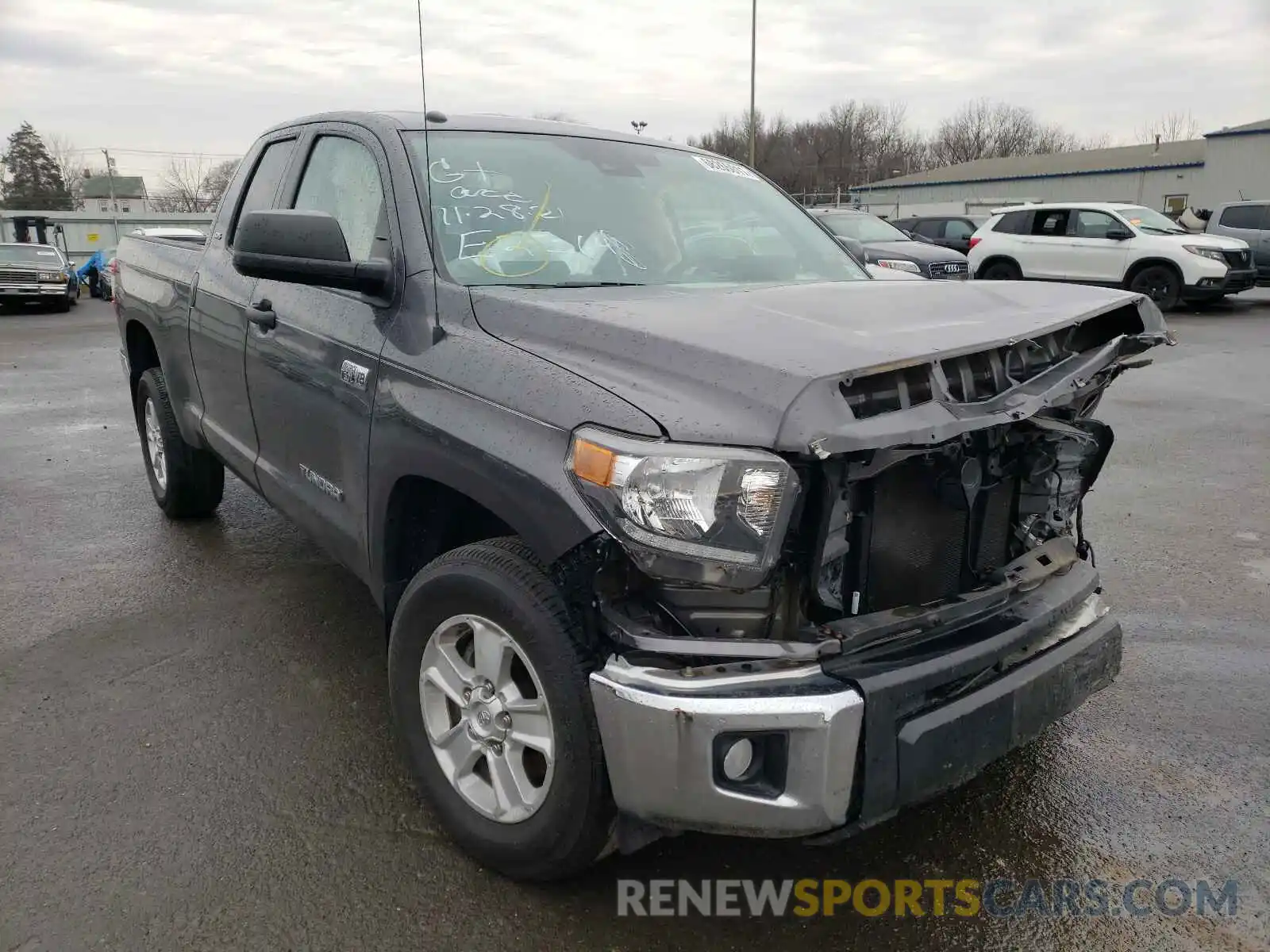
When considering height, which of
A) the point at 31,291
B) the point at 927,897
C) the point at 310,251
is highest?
the point at 310,251

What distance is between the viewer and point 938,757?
79.6 inches

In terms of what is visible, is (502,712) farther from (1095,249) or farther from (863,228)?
(1095,249)

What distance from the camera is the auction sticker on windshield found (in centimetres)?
377

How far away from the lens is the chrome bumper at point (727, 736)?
189 centimetres

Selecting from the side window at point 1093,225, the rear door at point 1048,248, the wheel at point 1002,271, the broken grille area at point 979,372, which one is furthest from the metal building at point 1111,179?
the broken grille area at point 979,372

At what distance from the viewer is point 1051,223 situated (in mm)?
16219

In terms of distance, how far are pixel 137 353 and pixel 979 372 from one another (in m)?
4.74

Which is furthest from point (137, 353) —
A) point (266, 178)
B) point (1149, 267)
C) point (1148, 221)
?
point (1148, 221)

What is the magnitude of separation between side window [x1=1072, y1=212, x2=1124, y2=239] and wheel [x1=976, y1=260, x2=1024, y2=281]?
1.07m

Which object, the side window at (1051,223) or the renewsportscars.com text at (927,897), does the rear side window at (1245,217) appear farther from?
the renewsportscars.com text at (927,897)

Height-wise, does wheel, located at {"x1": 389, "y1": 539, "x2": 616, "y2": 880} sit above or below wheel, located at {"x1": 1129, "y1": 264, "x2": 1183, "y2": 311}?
below

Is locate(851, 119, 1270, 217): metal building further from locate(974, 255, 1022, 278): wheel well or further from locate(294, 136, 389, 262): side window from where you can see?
locate(294, 136, 389, 262): side window

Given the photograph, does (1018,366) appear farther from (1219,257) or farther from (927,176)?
(927,176)

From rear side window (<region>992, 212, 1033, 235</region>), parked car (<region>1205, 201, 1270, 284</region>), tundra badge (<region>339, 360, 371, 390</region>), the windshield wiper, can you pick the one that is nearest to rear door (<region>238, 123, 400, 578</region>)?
tundra badge (<region>339, 360, 371, 390</region>)
